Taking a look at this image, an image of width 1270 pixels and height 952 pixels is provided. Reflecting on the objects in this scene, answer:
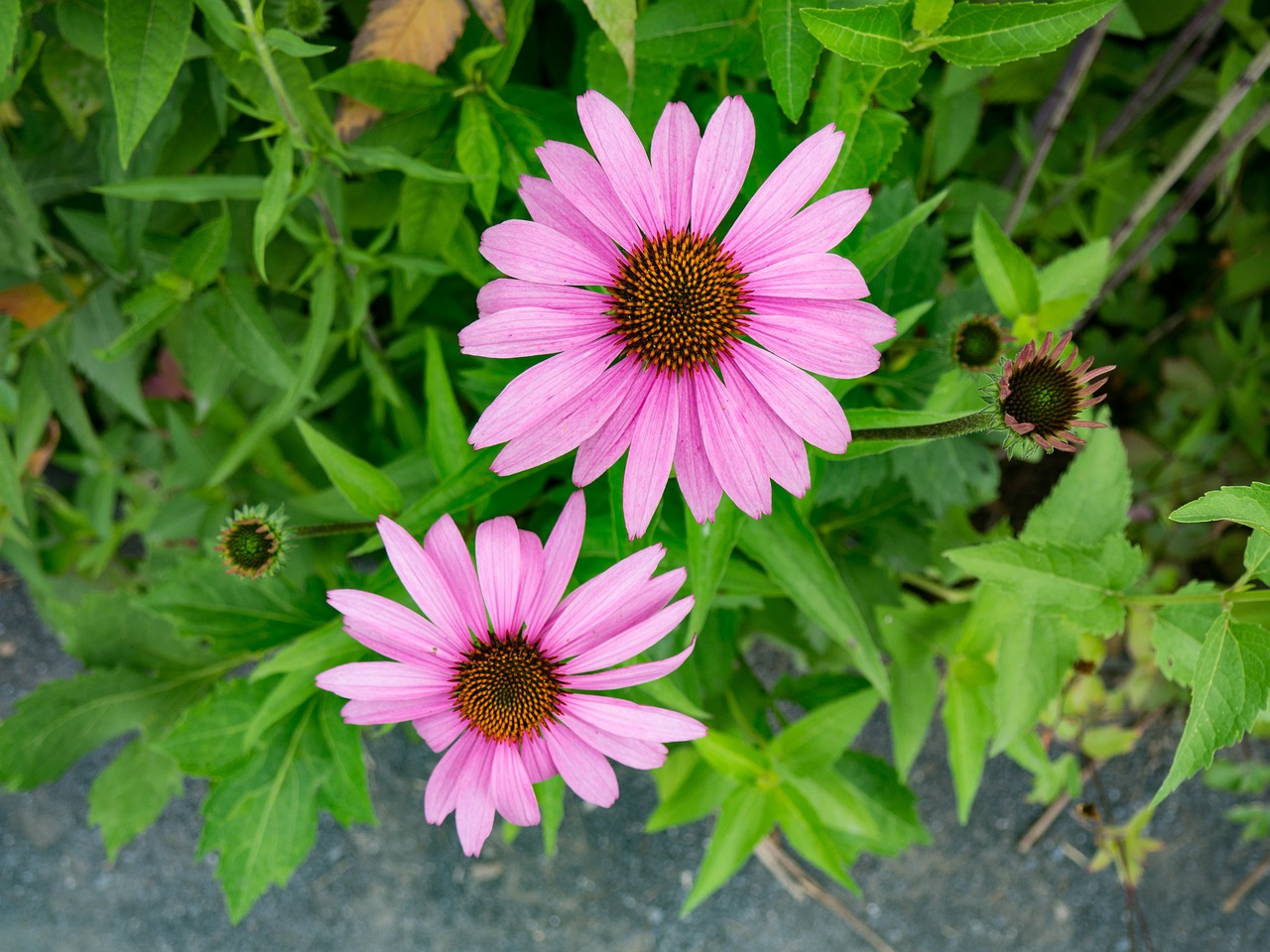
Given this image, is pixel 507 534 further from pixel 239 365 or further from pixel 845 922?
pixel 845 922

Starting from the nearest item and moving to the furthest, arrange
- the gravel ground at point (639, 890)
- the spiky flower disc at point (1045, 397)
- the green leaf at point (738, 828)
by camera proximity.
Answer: the spiky flower disc at point (1045, 397), the green leaf at point (738, 828), the gravel ground at point (639, 890)

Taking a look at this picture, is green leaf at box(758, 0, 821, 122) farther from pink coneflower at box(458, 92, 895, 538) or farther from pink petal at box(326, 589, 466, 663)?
pink petal at box(326, 589, 466, 663)

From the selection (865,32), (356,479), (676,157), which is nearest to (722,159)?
(676,157)

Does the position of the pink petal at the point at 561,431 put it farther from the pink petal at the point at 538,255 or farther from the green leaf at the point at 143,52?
the green leaf at the point at 143,52

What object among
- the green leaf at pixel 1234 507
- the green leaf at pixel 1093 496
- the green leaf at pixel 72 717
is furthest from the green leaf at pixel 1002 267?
the green leaf at pixel 72 717

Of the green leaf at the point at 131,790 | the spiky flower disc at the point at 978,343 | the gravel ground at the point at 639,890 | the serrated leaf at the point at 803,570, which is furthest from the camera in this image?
the gravel ground at the point at 639,890

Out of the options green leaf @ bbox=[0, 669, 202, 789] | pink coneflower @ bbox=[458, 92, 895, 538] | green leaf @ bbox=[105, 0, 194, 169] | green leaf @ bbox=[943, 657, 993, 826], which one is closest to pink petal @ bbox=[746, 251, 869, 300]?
pink coneflower @ bbox=[458, 92, 895, 538]

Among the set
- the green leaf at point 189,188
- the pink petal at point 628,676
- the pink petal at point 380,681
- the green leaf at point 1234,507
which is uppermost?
the green leaf at point 1234,507
